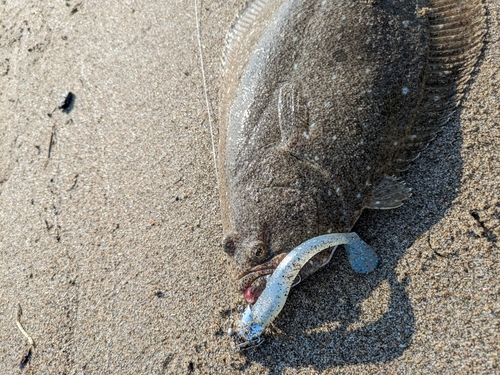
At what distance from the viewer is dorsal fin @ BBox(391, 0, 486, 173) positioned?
9.82ft

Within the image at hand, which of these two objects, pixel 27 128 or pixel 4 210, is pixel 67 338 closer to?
pixel 4 210

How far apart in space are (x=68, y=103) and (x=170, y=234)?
1.78 m

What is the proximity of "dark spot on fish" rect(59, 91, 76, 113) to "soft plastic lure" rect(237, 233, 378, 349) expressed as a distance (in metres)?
2.59

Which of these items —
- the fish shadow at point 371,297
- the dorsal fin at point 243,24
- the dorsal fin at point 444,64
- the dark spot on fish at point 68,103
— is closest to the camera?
the fish shadow at point 371,297

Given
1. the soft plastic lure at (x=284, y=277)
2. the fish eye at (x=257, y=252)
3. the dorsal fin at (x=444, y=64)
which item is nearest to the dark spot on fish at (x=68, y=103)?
the fish eye at (x=257, y=252)

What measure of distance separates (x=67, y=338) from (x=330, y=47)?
2.71 metres

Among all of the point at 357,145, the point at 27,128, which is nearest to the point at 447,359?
the point at 357,145

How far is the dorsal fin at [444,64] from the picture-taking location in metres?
2.99

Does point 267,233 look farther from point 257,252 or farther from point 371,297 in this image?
point 371,297

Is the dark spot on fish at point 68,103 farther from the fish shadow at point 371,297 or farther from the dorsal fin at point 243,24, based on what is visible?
the fish shadow at point 371,297

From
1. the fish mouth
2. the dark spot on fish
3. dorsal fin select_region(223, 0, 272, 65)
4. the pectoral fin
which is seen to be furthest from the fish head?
the dark spot on fish

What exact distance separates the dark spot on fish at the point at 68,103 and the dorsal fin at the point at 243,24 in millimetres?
1673

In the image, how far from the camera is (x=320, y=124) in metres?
2.82

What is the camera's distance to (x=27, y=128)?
4.07m
